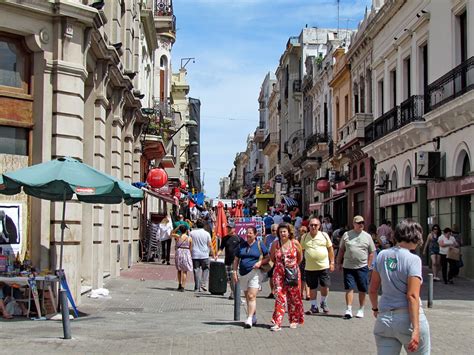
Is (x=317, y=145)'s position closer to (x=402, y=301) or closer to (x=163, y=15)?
(x=163, y=15)

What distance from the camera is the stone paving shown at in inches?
416

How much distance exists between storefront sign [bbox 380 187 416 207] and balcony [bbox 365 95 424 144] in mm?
2336

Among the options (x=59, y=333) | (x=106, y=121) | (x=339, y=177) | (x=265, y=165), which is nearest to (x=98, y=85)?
(x=106, y=121)

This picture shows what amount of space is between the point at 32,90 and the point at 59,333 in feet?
15.5

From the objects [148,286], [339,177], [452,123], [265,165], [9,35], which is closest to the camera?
[9,35]

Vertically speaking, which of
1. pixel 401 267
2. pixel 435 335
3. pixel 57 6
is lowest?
pixel 435 335

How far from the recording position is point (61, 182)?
476 inches

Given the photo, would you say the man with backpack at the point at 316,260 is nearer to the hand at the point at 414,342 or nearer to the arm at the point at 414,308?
the arm at the point at 414,308

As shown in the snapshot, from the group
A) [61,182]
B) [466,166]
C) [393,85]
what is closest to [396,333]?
[61,182]

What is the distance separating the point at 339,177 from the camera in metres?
42.8

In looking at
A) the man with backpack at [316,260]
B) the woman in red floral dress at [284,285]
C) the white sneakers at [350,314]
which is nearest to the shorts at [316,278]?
the man with backpack at [316,260]

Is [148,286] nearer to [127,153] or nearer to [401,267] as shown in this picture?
[127,153]

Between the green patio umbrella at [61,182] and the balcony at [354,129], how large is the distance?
24791 mm

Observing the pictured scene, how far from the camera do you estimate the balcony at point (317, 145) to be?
156 ft
